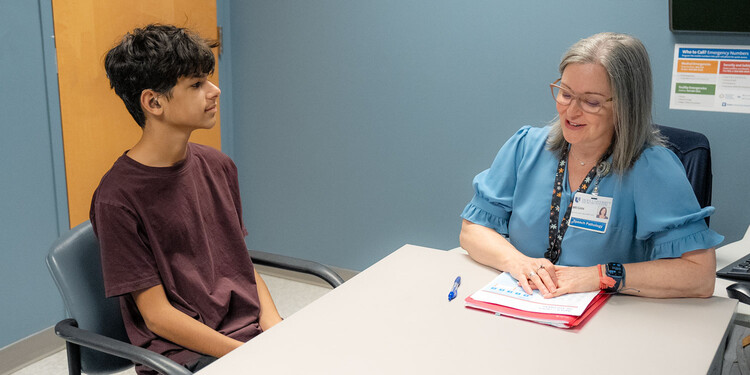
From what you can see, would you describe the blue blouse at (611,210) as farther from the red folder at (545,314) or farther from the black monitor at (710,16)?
the black monitor at (710,16)

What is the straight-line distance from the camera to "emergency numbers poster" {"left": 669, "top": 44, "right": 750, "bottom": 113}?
257 cm

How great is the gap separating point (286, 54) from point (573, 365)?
2.72 m

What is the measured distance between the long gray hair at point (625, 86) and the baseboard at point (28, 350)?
8.11 feet

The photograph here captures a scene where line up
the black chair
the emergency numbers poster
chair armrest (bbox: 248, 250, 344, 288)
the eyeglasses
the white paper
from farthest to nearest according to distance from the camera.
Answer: the emergency numbers poster < the black chair < chair armrest (bbox: 248, 250, 344, 288) < the eyeglasses < the white paper

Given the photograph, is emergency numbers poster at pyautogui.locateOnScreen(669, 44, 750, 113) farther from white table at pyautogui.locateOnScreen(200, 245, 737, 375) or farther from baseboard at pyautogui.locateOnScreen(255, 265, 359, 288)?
baseboard at pyautogui.locateOnScreen(255, 265, 359, 288)

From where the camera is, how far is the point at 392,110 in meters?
3.32

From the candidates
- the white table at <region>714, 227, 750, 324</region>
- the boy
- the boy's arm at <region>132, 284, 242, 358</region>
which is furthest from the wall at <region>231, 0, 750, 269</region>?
the boy's arm at <region>132, 284, 242, 358</region>

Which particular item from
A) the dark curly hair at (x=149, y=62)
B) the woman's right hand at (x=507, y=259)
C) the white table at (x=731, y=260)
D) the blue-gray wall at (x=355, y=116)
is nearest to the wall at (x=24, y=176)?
the blue-gray wall at (x=355, y=116)

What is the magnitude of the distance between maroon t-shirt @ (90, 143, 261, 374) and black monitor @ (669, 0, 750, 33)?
1912 millimetres

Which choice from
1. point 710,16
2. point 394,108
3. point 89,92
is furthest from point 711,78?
point 89,92

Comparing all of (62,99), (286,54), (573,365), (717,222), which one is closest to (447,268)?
(573,365)

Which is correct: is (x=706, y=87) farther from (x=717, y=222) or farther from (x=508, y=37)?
(x=508, y=37)

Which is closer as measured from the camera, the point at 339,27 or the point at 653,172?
the point at 653,172

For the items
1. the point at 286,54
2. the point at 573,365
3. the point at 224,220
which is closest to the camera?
the point at 573,365
